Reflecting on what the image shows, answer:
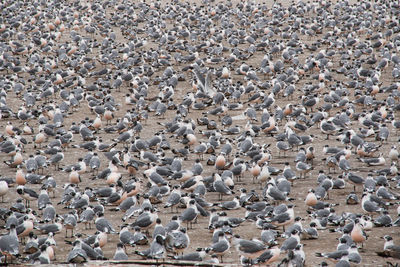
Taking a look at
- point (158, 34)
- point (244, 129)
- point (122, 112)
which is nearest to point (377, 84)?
point (244, 129)

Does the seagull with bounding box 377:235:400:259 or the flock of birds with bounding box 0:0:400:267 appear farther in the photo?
the flock of birds with bounding box 0:0:400:267

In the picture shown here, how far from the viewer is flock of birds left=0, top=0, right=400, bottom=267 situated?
15.5 meters

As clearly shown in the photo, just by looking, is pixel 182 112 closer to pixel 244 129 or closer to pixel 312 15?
pixel 244 129

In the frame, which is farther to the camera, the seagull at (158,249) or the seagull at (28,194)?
the seagull at (28,194)

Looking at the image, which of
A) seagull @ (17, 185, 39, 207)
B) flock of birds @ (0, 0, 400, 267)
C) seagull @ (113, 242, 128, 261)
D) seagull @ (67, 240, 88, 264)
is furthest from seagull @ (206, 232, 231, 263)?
seagull @ (17, 185, 39, 207)

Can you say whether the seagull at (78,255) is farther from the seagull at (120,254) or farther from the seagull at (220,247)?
the seagull at (220,247)

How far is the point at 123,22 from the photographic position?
42906mm

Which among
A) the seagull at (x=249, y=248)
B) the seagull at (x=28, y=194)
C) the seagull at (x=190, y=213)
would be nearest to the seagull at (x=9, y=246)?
the seagull at (x=28, y=194)

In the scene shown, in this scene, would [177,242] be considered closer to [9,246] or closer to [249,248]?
[249,248]

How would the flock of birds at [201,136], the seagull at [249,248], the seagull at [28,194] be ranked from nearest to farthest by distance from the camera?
1. the seagull at [249,248]
2. the flock of birds at [201,136]
3. the seagull at [28,194]

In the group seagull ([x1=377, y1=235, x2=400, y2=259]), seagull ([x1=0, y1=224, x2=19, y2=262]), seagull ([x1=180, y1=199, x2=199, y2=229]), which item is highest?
seagull ([x1=0, y1=224, x2=19, y2=262])

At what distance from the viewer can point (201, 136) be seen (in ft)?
81.5

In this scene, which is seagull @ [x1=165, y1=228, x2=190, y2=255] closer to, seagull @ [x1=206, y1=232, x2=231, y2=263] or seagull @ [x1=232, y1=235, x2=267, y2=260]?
seagull @ [x1=206, y1=232, x2=231, y2=263]

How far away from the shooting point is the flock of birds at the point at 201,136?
15.5m
